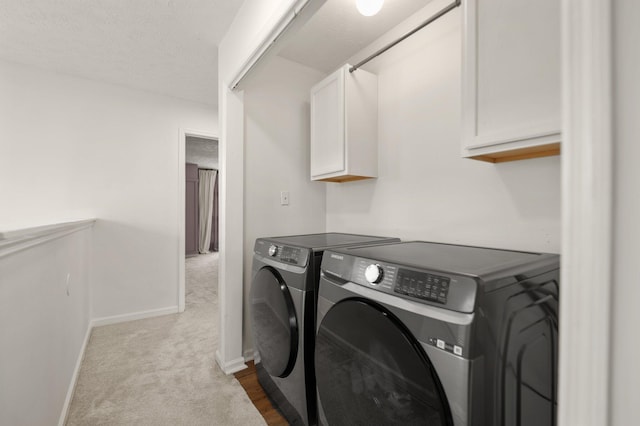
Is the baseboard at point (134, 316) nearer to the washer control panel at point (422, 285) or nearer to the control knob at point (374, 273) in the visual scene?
the control knob at point (374, 273)

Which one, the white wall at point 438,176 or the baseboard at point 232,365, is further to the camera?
the baseboard at point 232,365

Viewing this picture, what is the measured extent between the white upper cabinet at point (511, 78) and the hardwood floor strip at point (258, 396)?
5.42ft

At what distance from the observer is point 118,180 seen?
2.83 meters

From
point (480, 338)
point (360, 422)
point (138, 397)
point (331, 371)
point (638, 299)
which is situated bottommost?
point (138, 397)

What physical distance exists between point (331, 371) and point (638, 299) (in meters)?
0.98

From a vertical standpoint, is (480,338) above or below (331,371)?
above

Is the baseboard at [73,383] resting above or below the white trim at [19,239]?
below

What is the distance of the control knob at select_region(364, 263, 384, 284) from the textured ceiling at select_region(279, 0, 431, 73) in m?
1.57

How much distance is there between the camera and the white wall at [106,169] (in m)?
2.44

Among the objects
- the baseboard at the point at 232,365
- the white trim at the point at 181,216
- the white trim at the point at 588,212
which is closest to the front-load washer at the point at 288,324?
the baseboard at the point at 232,365

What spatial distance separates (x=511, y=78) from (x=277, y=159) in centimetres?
160

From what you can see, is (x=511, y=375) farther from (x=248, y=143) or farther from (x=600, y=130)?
(x=248, y=143)

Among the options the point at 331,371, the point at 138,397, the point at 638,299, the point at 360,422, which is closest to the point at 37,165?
the point at 138,397

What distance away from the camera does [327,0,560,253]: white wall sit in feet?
4.23
